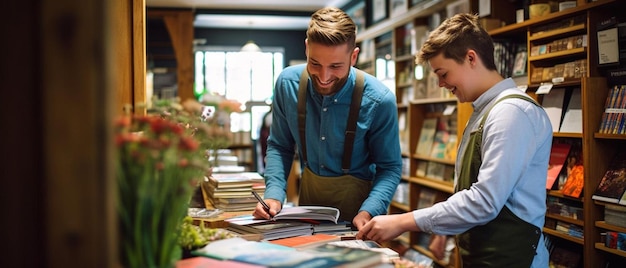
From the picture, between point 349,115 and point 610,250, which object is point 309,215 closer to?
point 349,115

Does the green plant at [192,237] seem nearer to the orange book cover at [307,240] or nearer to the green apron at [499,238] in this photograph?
the orange book cover at [307,240]

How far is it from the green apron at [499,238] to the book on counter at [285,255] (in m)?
0.70

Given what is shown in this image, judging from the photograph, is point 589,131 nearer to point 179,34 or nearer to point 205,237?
point 205,237

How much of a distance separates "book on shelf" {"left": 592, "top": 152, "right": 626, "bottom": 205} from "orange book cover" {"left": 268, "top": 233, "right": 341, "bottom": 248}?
1902 mm

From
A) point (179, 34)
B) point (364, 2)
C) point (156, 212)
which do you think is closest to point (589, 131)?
point (156, 212)

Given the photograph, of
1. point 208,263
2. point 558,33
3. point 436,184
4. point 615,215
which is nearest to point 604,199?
point 615,215

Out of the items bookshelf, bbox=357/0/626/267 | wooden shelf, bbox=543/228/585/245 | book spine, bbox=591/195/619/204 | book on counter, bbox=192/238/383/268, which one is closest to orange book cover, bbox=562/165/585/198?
bookshelf, bbox=357/0/626/267

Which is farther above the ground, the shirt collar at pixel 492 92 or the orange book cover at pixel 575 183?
the shirt collar at pixel 492 92

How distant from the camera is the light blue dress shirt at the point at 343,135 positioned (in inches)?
93.5

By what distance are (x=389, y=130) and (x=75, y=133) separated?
5.74ft

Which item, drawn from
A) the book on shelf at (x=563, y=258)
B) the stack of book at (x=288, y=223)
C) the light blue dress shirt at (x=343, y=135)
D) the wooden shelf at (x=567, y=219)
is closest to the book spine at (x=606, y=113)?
the wooden shelf at (x=567, y=219)

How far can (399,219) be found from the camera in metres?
1.83

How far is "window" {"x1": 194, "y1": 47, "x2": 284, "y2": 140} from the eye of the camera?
13.2m

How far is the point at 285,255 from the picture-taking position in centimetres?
126
